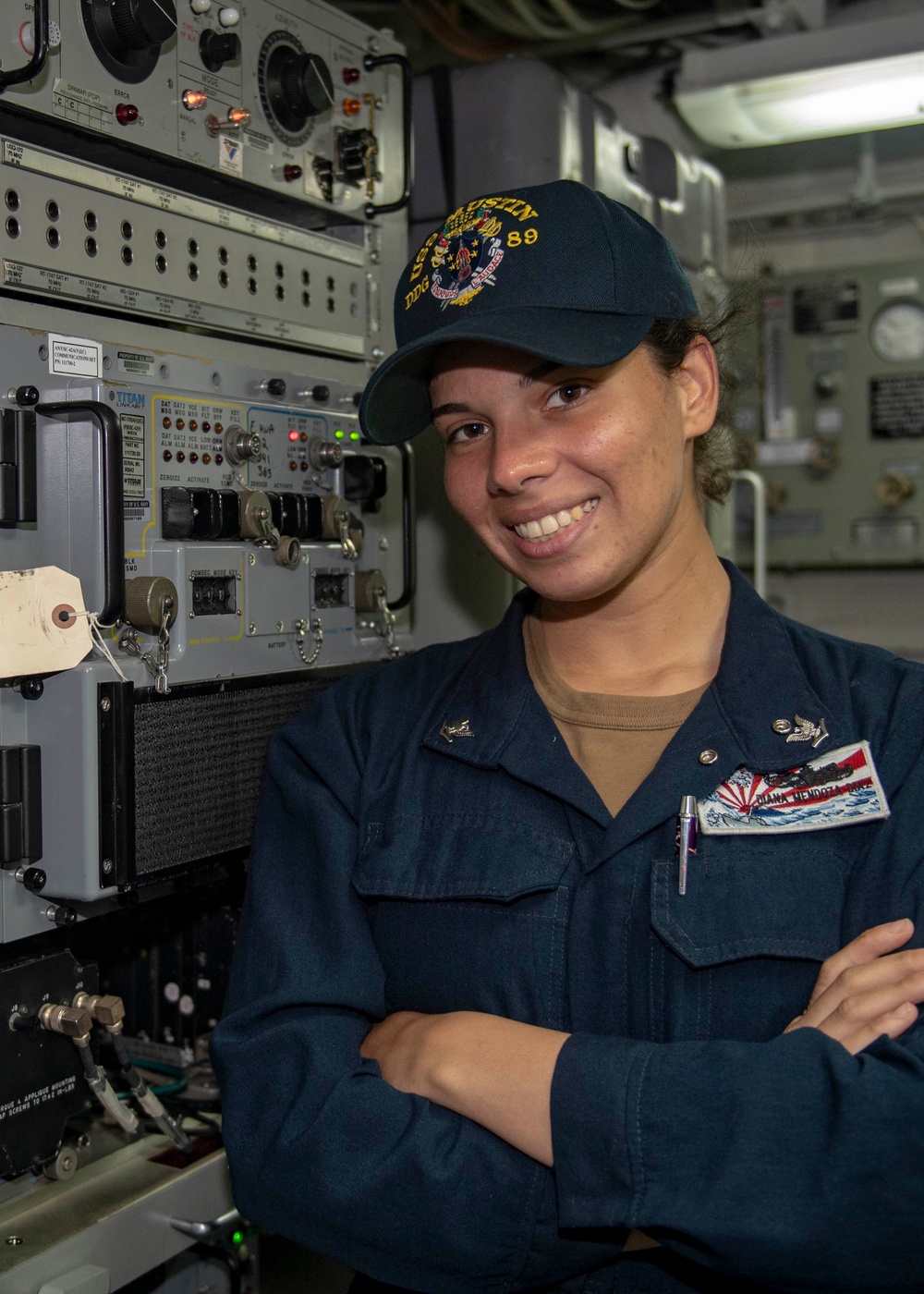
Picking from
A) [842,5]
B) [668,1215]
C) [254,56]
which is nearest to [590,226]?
[254,56]

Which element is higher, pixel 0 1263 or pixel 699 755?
pixel 699 755

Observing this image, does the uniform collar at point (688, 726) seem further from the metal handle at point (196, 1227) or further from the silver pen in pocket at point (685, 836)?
the metal handle at point (196, 1227)

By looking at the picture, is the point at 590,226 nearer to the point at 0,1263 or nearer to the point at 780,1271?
the point at 780,1271

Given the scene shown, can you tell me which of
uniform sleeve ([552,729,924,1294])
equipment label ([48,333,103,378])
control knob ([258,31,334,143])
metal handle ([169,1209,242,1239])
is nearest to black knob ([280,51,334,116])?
control knob ([258,31,334,143])

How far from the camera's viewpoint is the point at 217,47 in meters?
1.76

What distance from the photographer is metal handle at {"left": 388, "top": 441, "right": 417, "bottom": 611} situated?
2.14 metres

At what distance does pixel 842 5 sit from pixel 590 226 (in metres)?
2.98

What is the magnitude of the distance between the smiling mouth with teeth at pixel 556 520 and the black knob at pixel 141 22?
0.80 m

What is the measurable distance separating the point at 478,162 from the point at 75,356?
1.07 meters

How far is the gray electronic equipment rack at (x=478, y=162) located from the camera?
2.29 meters

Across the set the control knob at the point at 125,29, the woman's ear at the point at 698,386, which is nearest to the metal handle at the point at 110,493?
the control knob at the point at 125,29

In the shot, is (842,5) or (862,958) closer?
(862,958)

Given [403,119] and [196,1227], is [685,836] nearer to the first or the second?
[196,1227]

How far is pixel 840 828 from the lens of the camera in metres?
1.43
